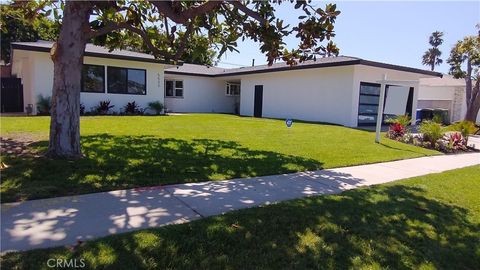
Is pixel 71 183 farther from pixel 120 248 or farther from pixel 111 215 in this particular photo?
pixel 120 248

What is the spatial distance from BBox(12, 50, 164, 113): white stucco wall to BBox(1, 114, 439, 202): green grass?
21.8 ft

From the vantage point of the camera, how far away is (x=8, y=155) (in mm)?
6945

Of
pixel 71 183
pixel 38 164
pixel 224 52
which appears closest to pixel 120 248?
pixel 71 183

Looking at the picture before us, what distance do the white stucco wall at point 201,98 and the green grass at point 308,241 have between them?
21518mm

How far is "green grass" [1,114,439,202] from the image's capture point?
18.7 ft

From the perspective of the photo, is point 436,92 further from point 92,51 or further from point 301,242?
point 301,242

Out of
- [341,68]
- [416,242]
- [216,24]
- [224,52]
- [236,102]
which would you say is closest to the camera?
[416,242]

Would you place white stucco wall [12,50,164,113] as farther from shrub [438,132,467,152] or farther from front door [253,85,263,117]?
shrub [438,132,467,152]

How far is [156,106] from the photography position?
2086cm

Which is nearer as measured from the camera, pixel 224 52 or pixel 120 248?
pixel 120 248

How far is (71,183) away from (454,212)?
5.72m

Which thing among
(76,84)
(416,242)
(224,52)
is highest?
(224,52)

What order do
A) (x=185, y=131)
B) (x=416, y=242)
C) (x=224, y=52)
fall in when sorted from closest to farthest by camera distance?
(x=416, y=242)
(x=224, y=52)
(x=185, y=131)

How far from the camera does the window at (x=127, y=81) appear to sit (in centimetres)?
1962
